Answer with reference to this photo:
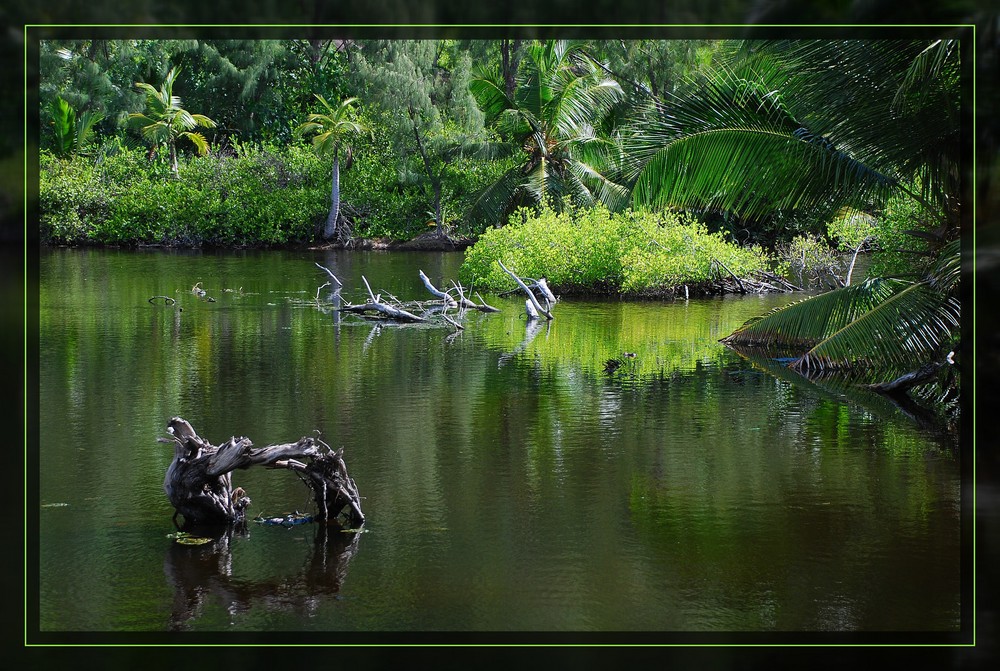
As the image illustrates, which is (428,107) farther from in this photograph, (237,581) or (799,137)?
(237,581)

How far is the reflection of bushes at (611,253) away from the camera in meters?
18.2

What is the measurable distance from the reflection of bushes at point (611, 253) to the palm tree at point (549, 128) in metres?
2.21

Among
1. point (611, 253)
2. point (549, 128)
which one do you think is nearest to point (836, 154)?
point (611, 253)

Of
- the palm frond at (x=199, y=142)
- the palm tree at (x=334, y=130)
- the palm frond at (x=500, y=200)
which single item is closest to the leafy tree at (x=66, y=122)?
the palm frond at (x=199, y=142)

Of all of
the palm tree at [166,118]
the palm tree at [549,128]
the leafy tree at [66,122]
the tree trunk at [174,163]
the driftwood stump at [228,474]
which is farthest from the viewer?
the palm tree at [549,128]

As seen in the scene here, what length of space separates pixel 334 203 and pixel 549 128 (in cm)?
484

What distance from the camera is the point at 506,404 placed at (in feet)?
34.6

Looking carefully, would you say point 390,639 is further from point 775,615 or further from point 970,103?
point 970,103

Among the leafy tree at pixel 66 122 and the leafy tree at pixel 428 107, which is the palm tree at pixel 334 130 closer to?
the leafy tree at pixel 428 107

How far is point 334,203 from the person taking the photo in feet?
76.3

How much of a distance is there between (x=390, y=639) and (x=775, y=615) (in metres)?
1.89

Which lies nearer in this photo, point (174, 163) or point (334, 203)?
point (174, 163)

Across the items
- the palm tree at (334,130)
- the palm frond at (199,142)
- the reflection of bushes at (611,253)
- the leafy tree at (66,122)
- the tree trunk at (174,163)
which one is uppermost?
the palm tree at (334,130)

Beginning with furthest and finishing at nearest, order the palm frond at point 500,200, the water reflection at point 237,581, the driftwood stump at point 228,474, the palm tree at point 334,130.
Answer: the palm frond at point 500,200, the palm tree at point 334,130, the driftwood stump at point 228,474, the water reflection at point 237,581
